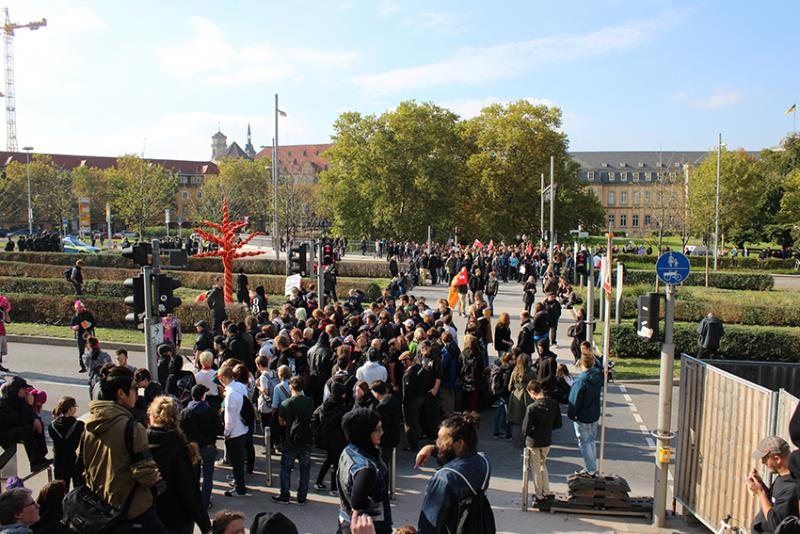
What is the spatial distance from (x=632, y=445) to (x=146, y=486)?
8665 millimetres

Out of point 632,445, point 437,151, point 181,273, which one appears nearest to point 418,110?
point 437,151

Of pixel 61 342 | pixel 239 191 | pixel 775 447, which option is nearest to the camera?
pixel 775 447

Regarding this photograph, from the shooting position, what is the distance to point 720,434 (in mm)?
7852

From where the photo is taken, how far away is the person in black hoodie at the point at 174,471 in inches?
240

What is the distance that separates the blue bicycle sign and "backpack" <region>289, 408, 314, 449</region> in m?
4.94

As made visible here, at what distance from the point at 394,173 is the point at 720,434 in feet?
148

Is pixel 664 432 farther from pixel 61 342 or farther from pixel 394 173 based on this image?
pixel 394 173

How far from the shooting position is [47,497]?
564 cm

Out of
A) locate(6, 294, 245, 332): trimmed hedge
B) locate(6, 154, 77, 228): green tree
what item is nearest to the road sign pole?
locate(6, 294, 245, 332): trimmed hedge

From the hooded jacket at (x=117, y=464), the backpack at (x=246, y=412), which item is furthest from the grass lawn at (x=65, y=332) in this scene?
the hooded jacket at (x=117, y=464)

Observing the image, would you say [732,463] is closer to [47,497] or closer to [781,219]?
[47,497]

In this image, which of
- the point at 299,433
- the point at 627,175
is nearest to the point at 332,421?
the point at 299,433

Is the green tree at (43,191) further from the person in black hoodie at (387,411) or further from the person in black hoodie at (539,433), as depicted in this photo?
the person in black hoodie at (539,433)

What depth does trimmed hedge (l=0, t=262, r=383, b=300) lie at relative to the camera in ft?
86.7
